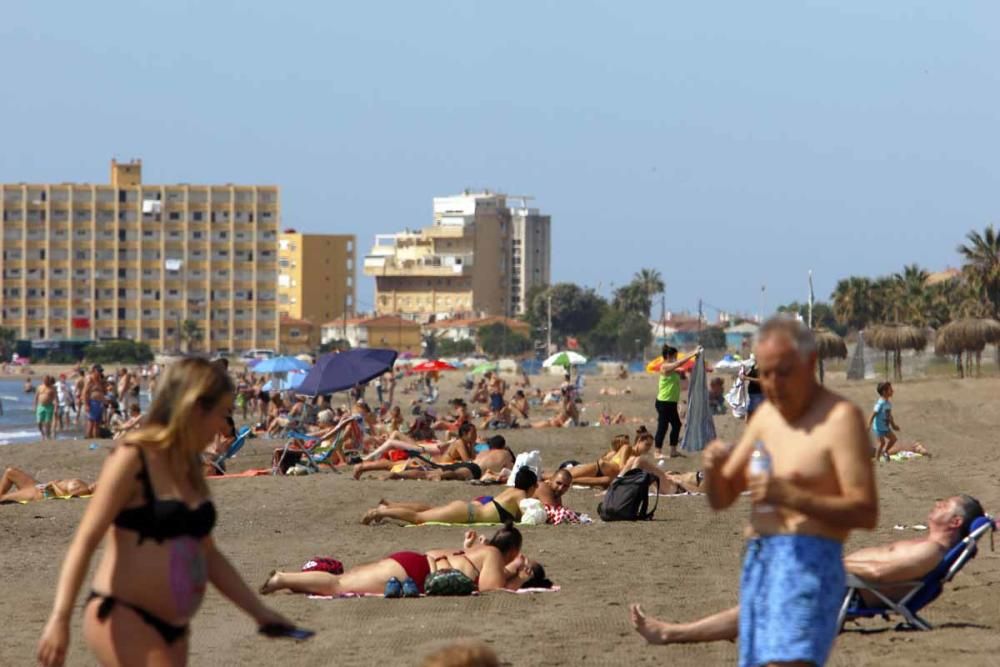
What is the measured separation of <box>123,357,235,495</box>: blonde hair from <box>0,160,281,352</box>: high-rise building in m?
114

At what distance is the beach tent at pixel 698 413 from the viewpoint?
19969mm

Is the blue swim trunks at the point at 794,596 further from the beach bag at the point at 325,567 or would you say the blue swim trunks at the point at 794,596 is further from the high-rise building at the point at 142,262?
the high-rise building at the point at 142,262

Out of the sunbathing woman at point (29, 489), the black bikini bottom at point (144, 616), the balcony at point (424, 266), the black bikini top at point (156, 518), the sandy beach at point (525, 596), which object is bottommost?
the sunbathing woman at point (29, 489)

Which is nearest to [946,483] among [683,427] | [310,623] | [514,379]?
[683,427]

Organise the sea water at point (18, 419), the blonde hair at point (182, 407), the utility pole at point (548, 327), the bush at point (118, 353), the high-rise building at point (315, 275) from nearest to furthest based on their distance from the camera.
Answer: the blonde hair at point (182, 407) → the sea water at point (18, 419) → the bush at point (118, 353) → the utility pole at point (548, 327) → the high-rise building at point (315, 275)

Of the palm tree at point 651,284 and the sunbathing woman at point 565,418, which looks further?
the palm tree at point 651,284

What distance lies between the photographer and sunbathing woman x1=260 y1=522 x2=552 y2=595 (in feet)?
31.1

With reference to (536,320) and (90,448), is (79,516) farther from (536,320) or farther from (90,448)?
(536,320)

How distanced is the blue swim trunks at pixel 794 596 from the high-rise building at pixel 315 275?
144 meters

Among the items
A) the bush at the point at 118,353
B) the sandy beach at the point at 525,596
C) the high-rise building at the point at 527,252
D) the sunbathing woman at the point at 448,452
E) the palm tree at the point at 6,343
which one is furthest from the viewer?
the high-rise building at the point at 527,252

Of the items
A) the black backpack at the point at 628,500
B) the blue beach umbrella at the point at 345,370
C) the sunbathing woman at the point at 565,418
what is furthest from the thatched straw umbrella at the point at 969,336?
the black backpack at the point at 628,500

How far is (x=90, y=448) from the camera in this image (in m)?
27.6

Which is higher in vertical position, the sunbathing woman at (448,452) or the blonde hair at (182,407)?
the blonde hair at (182,407)

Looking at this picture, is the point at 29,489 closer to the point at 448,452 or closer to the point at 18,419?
the point at 448,452
